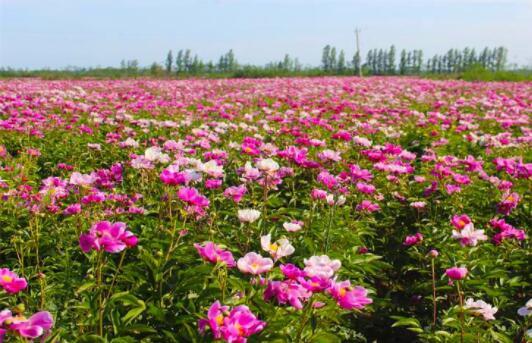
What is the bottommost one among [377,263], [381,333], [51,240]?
[381,333]

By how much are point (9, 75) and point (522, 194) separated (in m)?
34.3

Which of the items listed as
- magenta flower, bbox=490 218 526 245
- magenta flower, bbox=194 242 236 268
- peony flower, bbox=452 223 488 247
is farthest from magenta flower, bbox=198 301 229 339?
magenta flower, bbox=490 218 526 245

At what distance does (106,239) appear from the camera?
1658mm

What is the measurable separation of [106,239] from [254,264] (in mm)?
562

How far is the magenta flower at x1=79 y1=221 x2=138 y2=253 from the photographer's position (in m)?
1.64

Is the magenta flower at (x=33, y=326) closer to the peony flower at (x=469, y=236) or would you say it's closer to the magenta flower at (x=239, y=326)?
the magenta flower at (x=239, y=326)

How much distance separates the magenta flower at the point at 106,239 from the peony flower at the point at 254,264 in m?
0.42

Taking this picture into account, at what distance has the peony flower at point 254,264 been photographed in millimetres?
1816

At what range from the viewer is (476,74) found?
27641 mm

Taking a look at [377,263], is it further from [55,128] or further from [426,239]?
[55,128]

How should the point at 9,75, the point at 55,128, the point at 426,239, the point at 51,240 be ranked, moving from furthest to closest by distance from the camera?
the point at 9,75 < the point at 55,128 < the point at 426,239 < the point at 51,240

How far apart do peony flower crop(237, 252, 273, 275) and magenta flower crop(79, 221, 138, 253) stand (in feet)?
1.37

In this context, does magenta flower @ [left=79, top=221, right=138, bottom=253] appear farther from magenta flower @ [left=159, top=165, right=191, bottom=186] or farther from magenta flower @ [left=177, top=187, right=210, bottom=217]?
magenta flower @ [left=159, top=165, right=191, bottom=186]

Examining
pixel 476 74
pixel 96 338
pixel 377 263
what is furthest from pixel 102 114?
pixel 476 74
